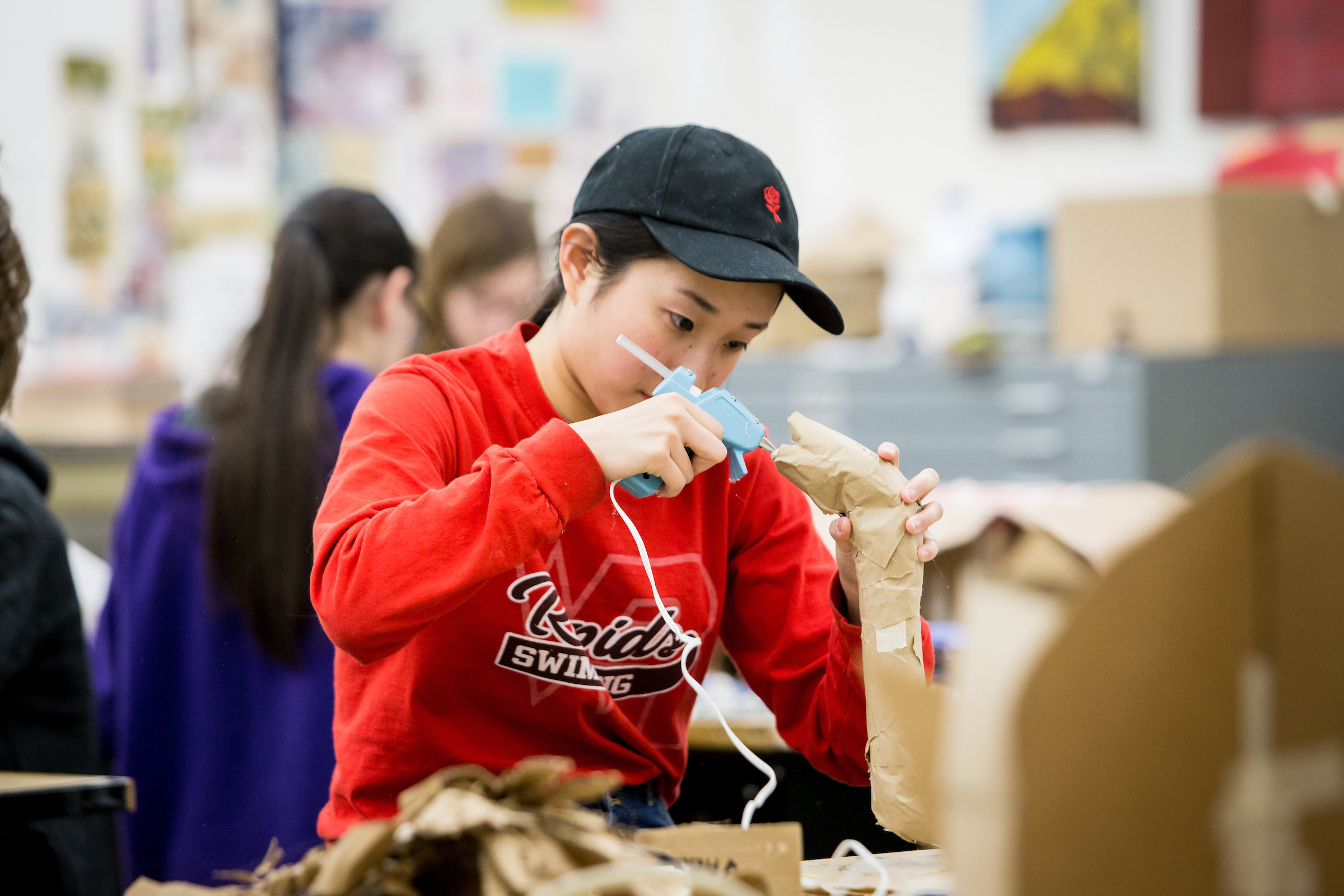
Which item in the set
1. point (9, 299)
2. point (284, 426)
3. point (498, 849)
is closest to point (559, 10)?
point (284, 426)

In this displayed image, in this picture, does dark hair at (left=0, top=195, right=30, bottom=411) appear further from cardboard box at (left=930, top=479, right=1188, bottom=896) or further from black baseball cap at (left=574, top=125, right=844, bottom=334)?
cardboard box at (left=930, top=479, right=1188, bottom=896)

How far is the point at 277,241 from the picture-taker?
1.80 metres

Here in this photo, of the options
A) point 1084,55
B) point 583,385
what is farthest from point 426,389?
point 1084,55

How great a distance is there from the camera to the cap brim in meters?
0.93

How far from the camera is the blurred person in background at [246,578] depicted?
5.46 feet

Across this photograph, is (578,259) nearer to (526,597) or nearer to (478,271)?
(526,597)

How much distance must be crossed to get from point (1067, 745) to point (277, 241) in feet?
5.13

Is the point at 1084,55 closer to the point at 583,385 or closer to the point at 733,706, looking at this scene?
the point at 733,706

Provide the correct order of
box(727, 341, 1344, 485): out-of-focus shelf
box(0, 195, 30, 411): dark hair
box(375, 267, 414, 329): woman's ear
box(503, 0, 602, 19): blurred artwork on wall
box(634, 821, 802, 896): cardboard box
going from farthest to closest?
box(503, 0, 602, 19): blurred artwork on wall
box(727, 341, 1344, 485): out-of-focus shelf
box(375, 267, 414, 329): woman's ear
box(0, 195, 30, 411): dark hair
box(634, 821, 802, 896): cardboard box

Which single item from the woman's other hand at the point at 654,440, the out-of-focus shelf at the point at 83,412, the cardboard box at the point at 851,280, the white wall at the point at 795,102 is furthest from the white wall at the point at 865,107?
the woman's other hand at the point at 654,440

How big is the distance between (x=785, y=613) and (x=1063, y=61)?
3632mm

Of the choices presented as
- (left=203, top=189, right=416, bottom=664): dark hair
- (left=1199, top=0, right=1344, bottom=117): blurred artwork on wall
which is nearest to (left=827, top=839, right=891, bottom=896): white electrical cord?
(left=203, top=189, right=416, bottom=664): dark hair

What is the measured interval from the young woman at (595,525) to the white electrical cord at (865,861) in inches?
6.0

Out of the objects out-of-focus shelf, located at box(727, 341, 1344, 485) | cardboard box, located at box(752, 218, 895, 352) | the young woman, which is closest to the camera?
the young woman
